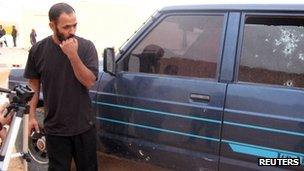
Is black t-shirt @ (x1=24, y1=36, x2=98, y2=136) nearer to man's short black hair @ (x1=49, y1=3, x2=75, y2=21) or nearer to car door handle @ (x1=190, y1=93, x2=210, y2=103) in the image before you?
man's short black hair @ (x1=49, y1=3, x2=75, y2=21)

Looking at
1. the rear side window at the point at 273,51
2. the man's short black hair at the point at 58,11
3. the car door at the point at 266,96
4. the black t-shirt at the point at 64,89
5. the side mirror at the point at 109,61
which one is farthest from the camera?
the side mirror at the point at 109,61

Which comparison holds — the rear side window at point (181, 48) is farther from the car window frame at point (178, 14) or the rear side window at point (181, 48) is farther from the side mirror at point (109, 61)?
the side mirror at point (109, 61)

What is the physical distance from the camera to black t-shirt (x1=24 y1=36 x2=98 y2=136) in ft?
11.6

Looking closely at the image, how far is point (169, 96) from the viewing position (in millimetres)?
3648

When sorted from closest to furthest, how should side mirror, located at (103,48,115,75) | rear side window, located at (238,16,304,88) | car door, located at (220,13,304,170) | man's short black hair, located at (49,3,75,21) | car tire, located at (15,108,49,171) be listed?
car door, located at (220,13,304,170) < rear side window, located at (238,16,304,88) < man's short black hair, located at (49,3,75,21) < side mirror, located at (103,48,115,75) < car tire, located at (15,108,49,171)

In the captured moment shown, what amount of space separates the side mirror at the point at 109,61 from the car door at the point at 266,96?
106 centimetres

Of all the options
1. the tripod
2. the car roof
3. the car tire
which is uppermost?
the car roof

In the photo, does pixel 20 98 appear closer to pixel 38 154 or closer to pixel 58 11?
pixel 58 11

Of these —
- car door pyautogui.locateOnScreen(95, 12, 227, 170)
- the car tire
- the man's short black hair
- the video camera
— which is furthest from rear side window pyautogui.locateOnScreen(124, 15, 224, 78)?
the car tire

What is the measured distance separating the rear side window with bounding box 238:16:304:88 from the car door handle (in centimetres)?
26

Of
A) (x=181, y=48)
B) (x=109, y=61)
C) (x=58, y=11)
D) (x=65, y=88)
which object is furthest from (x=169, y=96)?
(x=58, y=11)

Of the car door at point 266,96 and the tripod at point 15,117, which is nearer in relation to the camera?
the car door at point 266,96

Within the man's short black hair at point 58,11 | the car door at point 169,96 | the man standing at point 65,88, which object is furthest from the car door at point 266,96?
the man's short black hair at point 58,11

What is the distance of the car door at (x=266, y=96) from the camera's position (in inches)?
122
